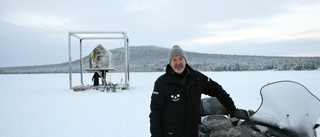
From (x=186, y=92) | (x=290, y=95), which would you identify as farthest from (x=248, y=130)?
(x=186, y=92)

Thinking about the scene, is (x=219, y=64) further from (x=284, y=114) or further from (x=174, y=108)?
(x=174, y=108)

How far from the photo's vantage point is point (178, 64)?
8.05 ft

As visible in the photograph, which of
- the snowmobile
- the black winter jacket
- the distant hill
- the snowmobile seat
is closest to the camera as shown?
the snowmobile

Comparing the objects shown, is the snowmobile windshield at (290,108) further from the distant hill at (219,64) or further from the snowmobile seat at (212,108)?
the distant hill at (219,64)

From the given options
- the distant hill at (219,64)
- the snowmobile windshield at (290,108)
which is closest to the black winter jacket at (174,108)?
the snowmobile windshield at (290,108)

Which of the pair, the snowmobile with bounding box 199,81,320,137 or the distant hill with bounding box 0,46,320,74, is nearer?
the snowmobile with bounding box 199,81,320,137

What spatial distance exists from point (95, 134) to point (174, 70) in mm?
3324

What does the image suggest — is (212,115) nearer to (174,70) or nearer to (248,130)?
(248,130)

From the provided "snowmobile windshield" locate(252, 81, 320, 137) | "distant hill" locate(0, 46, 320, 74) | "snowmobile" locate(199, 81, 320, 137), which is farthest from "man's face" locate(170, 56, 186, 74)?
"distant hill" locate(0, 46, 320, 74)

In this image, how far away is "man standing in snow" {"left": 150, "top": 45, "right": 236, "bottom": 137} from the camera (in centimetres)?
239

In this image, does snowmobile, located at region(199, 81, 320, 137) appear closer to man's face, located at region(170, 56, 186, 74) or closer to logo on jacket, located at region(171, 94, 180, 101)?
logo on jacket, located at region(171, 94, 180, 101)

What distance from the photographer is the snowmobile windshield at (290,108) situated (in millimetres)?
2123

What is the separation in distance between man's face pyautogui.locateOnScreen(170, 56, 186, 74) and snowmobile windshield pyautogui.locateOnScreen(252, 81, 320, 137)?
3.16 ft

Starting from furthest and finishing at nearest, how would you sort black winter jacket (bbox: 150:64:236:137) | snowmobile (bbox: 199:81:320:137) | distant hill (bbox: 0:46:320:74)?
distant hill (bbox: 0:46:320:74)
black winter jacket (bbox: 150:64:236:137)
snowmobile (bbox: 199:81:320:137)
